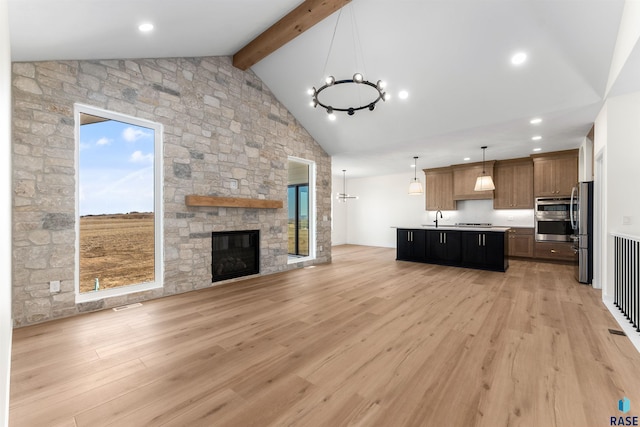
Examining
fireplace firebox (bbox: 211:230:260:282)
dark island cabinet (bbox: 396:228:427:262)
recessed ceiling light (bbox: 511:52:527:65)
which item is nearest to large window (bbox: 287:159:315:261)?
fireplace firebox (bbox: 211:230:260:282)

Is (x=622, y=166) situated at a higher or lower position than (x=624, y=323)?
higher

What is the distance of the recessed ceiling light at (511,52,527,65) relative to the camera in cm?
365

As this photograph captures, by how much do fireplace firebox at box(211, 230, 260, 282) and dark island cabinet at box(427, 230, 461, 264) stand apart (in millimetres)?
4071

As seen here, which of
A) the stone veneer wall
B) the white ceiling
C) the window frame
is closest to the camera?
the white ceiling

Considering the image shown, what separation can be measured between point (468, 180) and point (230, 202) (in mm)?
6705

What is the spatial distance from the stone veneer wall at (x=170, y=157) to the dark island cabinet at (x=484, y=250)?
3284mm

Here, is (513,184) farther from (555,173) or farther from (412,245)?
(412,245)

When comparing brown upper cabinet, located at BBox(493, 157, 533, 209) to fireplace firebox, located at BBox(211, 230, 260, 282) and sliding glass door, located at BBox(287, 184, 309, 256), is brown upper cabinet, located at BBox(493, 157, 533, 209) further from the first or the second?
fireplace firebox, located at BBox(211, 230, 260, 282)

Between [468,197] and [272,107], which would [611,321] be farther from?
[272,107]

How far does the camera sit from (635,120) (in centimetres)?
356

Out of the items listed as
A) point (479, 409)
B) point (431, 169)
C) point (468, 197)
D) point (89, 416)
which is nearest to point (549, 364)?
point (479, 409)

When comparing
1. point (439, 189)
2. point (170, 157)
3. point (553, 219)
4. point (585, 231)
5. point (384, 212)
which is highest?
point (170, 157)

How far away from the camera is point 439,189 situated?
8.73 metres

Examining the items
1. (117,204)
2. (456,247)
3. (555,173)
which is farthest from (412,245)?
(117,204)
